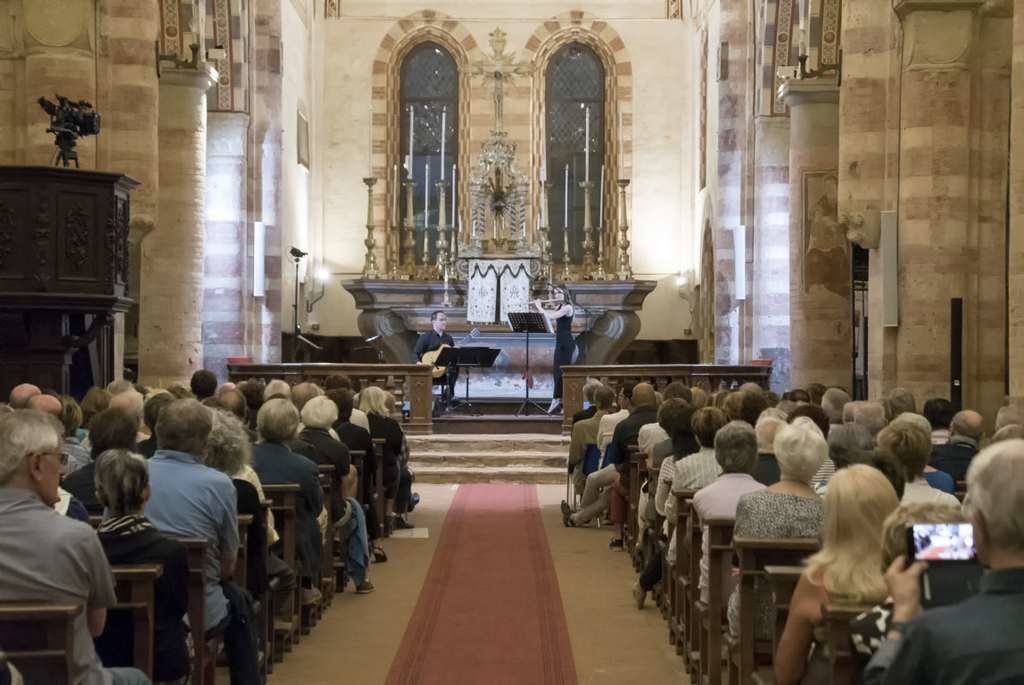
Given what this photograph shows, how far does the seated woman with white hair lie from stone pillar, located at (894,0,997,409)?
9348mm

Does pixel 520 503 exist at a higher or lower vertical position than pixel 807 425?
lower

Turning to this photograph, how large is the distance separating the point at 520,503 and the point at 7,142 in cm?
581

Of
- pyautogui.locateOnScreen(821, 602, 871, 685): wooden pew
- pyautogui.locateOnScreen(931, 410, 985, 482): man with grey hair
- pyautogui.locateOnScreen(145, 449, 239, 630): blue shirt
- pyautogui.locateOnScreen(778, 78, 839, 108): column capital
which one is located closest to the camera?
pyautogui.locateOnScreen(821, 602, 871, 685): wooden pew

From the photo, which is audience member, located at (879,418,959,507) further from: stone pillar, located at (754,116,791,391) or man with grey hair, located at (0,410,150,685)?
stone pillar, located at (754,116,791,391)

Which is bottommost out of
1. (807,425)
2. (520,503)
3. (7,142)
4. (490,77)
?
(520,503)

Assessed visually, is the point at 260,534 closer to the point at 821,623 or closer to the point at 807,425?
the point at 807,425

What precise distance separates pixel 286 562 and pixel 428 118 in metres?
25.1

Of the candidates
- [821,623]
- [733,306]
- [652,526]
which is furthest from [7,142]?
[733,306]

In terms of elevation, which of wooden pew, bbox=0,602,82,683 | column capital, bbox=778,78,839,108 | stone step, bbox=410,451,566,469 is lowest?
stone step, bbox=410,451,566,469

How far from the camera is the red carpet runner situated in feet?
28.1

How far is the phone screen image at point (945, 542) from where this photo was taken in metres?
3.30

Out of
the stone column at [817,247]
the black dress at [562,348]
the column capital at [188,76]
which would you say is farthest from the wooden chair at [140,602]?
the black dress at [562,348]

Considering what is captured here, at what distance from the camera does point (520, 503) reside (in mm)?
16906

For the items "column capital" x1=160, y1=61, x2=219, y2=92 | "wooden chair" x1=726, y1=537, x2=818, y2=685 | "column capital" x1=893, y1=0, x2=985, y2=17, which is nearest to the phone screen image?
"wooden chair" x1=726, y1=537, x2=818, y2=685
